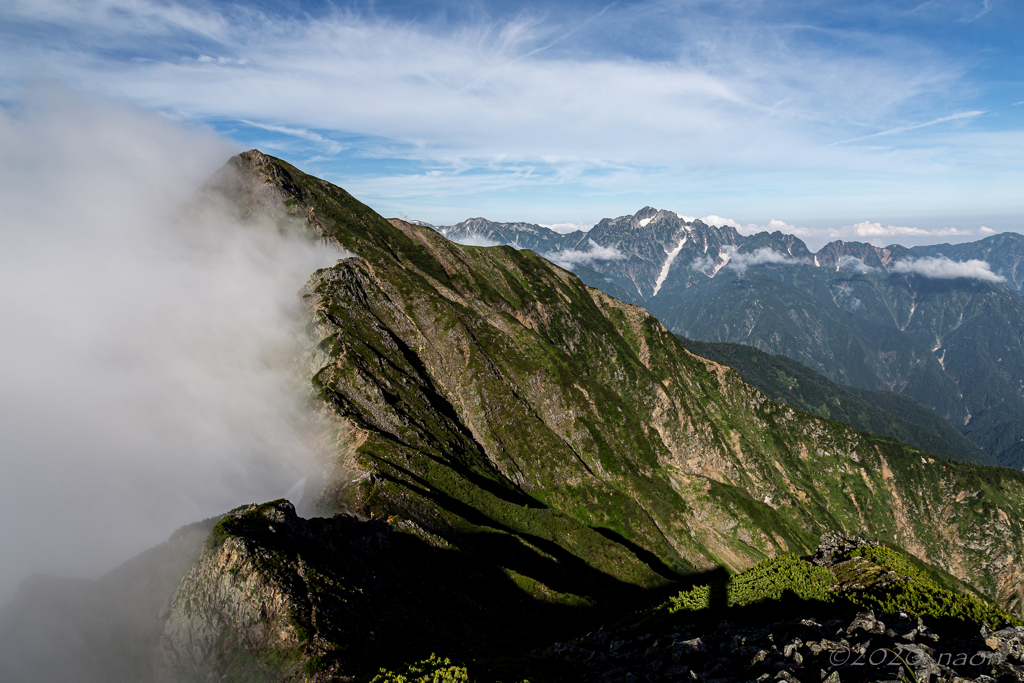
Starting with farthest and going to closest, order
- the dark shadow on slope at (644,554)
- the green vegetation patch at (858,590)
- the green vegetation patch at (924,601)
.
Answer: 1. the dark shadow on slope at (644,554)
2. the green vegetation patch at (858,590)
3. the green vegetation patch at (924,601)

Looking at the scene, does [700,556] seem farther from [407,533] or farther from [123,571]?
[123,571]

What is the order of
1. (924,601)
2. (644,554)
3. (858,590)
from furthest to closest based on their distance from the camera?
(644,554)
(858,590)
(924,601)

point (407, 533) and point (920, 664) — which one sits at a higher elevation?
point (920, 664)

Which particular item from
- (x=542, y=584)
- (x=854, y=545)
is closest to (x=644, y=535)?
(x=542, y=584)

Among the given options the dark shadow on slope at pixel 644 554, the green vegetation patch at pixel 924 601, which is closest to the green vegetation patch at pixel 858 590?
the green vegetation patch at pixel 924 601

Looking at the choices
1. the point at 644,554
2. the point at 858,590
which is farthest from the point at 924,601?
the point at 644,554

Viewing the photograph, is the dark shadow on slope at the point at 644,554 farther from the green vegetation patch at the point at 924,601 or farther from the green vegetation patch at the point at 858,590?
the green vegetation patch at the point at 924,601

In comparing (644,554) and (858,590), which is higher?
(858,590)

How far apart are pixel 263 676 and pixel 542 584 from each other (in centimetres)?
7160

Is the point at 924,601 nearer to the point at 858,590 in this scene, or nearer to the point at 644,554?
the point at 858,590

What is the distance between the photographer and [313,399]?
131750 millimetres

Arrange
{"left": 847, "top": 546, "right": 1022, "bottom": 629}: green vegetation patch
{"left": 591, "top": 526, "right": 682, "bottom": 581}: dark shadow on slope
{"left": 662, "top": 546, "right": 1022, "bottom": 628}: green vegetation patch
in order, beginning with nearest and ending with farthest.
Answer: {"left": 847, "top": 546, "right": 1022, "bottom": 629}: green vegetation patch, {"left": 662, "top": 546, "right": 1022, "bottom": 628}: green vegetation patch, {"left": 591, "top": 526, "right": 682, "bottom": 581}: dark shadow on slope

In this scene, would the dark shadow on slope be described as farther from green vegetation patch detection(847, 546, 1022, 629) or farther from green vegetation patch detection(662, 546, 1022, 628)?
green vegetation patch detection(847, 546, 1022, 629)

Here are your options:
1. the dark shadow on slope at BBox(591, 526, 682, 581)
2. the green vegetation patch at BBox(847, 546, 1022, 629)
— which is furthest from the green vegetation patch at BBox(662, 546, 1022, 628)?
the dark shadow on slope at BBox(591, 526, 682, 581)
